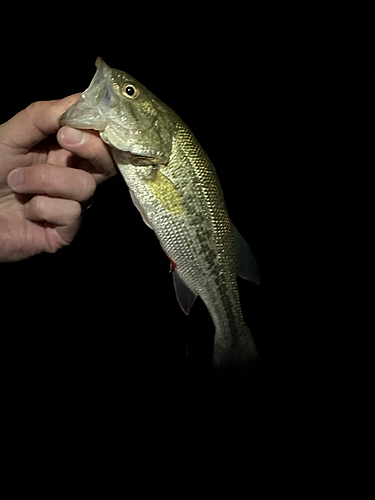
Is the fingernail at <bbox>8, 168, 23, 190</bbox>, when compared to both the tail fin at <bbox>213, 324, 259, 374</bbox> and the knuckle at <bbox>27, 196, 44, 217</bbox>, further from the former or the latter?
the tail fin at <bbox>213, 324, 259, 374</bbox>

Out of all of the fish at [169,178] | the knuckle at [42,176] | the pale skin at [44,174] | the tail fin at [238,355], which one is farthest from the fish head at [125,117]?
the tail fin at [238,355]

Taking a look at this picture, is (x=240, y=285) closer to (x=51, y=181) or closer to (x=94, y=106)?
(x=51, y=181)

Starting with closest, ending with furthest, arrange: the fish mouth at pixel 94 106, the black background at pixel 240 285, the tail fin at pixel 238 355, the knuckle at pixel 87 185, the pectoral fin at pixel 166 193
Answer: the fish mouth at pixel 94 106 → the pectoral fin at pixel 166 193 → the knuckle at pixel 87 185 → the tail fin at pixel 238 355 → the black background at pixel 240 285

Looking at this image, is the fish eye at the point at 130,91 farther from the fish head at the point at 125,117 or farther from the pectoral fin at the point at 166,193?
the pectoral fin at the point at 166,193

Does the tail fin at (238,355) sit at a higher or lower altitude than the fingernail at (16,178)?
lower

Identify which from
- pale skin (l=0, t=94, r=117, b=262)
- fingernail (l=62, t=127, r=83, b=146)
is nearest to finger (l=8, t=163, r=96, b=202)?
pale skin (l=0, t=94, r=117, b=262)

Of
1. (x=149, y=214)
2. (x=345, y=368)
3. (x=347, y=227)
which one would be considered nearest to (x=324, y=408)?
(x=345, y=368)
